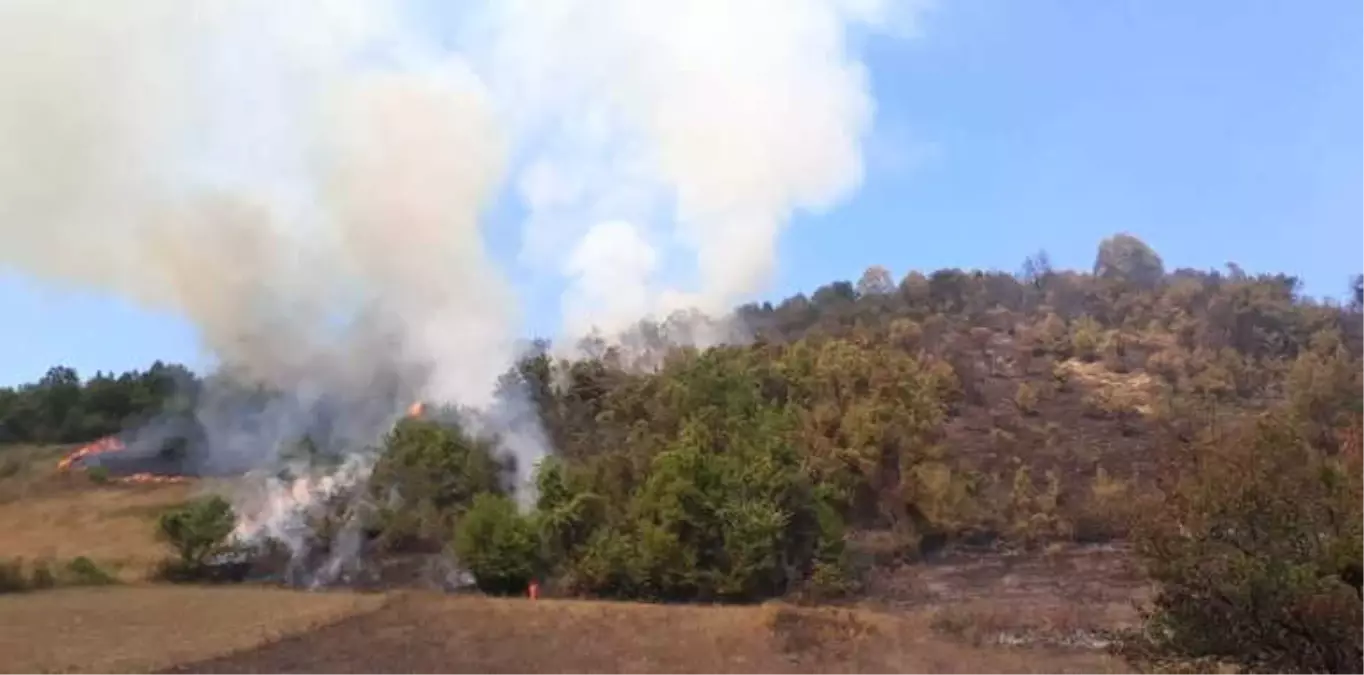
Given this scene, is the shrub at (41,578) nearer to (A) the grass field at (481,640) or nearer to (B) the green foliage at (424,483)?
Result: (A) the grass field at (481,640)

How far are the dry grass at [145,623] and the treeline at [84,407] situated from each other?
148ft

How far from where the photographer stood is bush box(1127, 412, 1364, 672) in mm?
12133

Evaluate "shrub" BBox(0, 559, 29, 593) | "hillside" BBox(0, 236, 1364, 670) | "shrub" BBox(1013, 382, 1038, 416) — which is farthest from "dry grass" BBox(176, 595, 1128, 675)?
"shrub" BBox(1013, 382, 1038, 416)

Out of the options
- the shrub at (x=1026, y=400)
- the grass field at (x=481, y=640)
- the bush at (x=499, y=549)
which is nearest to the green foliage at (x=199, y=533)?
the grass field at (x=481, y=640)

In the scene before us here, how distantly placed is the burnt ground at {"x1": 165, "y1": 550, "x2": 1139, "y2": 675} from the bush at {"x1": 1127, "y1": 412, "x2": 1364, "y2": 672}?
45.1 ft

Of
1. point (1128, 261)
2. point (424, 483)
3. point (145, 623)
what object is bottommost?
point (145, 623)

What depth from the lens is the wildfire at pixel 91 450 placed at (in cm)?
7838

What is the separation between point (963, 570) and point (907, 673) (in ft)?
66.9

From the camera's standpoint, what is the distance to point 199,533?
50531mm

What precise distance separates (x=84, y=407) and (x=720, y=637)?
236ft

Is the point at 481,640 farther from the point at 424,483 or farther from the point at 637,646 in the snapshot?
the point at 424,483

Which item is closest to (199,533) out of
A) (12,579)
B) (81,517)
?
(12,579)

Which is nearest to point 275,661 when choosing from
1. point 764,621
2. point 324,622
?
point 324,622

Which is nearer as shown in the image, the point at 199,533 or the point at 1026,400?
the point at 199,533
